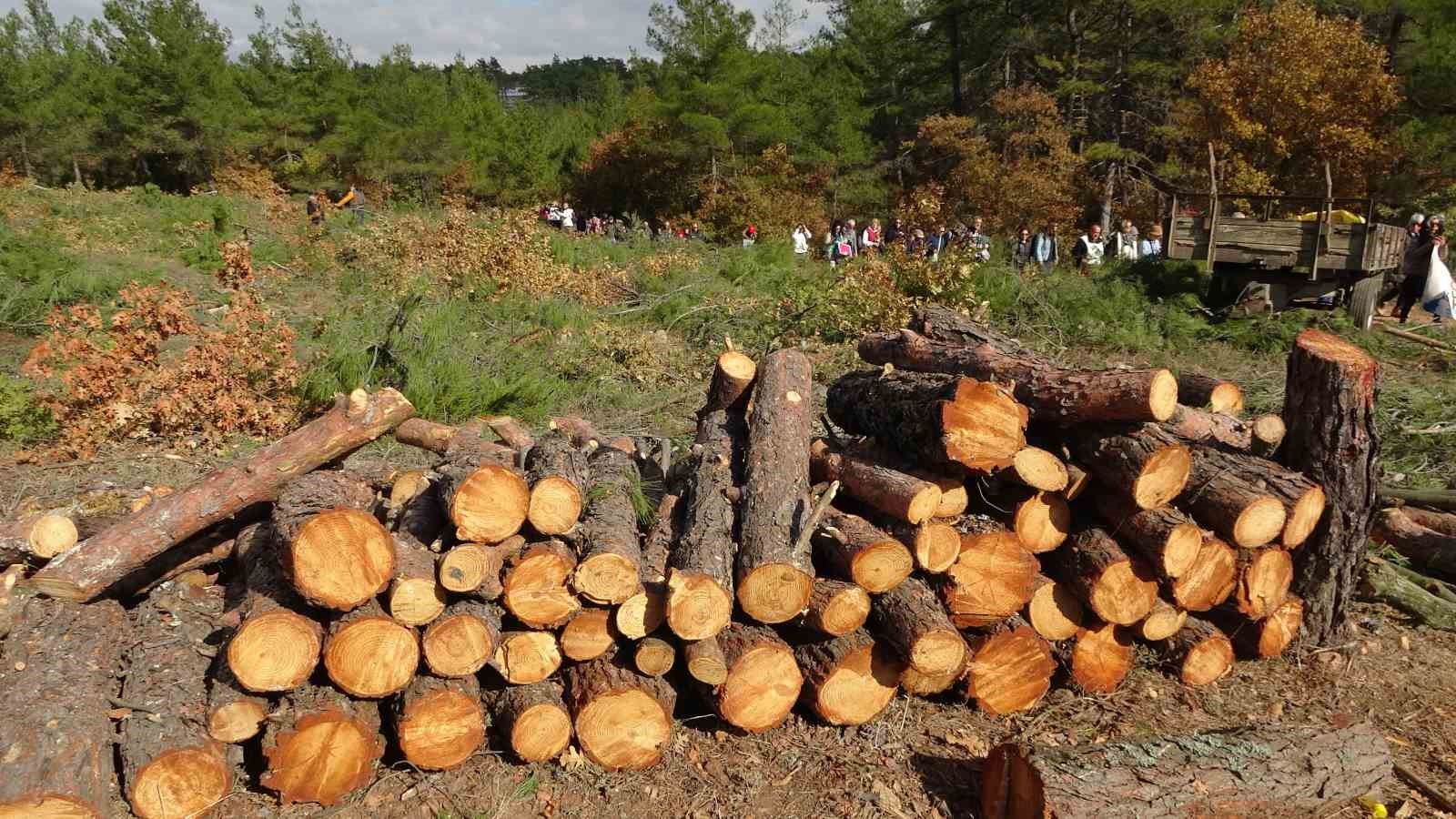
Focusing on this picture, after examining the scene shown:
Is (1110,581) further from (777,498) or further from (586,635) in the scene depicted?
(586,635)

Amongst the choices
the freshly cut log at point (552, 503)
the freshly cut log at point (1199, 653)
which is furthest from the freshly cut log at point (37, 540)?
the freshly cut log at point (1199, 653)

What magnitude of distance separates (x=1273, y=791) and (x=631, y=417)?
5.24m

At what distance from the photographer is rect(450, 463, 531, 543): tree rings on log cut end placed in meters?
3.46

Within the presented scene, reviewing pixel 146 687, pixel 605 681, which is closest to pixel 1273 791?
pixel 605 681

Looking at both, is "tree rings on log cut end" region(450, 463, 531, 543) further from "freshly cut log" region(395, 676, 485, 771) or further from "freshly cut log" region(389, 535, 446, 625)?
"freshly cut log" region(395, 676, 485, 771)

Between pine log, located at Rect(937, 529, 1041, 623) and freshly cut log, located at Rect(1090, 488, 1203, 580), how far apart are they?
1.58 ft

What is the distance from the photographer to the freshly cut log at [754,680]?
3508 mm

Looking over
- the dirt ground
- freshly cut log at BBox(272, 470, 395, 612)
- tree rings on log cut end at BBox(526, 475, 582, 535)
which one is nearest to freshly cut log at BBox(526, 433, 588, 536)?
tree rings on log cut end at BBox(526, 475, 582, 535)

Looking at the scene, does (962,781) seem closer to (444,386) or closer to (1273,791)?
(1273,791)

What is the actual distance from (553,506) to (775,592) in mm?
982

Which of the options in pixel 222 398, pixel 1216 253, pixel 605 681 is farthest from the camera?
pixel 1216 253

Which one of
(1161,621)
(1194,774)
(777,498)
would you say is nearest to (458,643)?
(777,498)

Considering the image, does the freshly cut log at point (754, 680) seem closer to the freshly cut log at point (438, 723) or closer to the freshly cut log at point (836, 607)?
the freshly cut log at point (836, 607)

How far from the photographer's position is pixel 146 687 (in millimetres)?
3203
